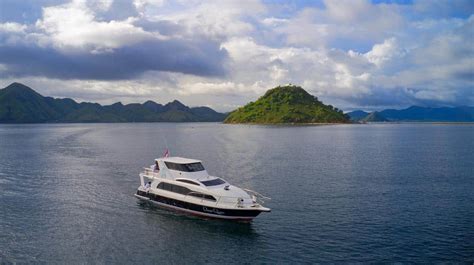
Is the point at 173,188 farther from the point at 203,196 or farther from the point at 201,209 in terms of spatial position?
the point at 201,209

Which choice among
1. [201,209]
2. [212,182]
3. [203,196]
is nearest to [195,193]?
[203,196]

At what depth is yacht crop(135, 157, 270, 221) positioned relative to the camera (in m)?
50.3

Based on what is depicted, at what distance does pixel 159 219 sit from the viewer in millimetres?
53625

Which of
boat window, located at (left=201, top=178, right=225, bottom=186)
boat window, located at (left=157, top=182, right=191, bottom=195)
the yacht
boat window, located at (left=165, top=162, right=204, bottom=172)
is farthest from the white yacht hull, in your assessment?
boat window, located at (left=165, top=162, right=204, bottom=172)

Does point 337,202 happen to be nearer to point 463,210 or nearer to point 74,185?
point 463,210

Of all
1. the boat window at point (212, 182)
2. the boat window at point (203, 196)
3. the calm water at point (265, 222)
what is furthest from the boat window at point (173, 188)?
the calm water at point (265, 222)

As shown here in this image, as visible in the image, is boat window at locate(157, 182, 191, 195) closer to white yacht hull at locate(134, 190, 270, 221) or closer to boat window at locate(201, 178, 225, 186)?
white yacht hull at locate(134, 190, 270, 221)

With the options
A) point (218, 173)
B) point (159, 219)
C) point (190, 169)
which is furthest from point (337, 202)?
point (218, 173)

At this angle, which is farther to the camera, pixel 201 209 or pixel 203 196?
pixel 203 196

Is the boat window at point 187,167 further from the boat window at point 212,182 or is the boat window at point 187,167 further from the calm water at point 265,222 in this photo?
the calm water at point 265,222

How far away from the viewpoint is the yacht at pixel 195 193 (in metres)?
50.3

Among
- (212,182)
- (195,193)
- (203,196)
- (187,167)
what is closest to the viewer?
(203,196)

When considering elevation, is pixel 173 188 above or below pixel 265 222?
above

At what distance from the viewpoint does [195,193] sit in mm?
→ 54812
